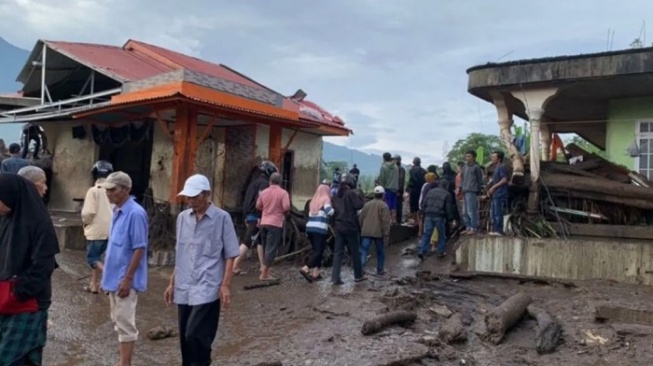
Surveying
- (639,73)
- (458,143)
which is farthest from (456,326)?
(458,143)

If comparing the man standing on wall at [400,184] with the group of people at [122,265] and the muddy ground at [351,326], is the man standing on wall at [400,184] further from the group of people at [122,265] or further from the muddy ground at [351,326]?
the group of people at [122,265]

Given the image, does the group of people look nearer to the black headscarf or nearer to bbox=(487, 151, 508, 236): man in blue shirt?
the black headscarf

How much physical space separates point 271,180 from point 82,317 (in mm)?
3685

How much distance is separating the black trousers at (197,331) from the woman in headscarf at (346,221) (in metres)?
5.00

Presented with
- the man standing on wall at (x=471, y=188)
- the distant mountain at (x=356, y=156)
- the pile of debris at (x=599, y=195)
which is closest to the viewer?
the pile of debris at (x=599, y=195)

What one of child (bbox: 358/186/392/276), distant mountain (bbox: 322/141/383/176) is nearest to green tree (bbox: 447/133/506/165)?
child (bbox: 358/186/392/276)

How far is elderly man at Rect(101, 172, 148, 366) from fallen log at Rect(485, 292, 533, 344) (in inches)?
180

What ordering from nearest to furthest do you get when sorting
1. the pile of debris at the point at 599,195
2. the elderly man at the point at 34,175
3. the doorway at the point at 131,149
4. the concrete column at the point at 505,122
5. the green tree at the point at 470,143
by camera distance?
the elderly man at the point at 34,175, the pile of debris at the point at 599,195, the concrete column at the point at 505,122, the doorway at the point at 131,149, the green tree at the point at 470,143

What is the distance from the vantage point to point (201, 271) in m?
4.63

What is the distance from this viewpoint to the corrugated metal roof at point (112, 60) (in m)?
13.4

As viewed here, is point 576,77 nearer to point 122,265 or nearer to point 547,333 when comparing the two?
point 547,333

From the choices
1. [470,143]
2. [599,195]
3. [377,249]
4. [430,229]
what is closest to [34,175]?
[377,249]

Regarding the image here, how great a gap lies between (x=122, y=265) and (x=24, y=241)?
3.88 feet

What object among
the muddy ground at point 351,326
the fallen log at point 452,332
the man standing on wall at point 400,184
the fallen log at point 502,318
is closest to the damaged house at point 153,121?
the man standing on wall at point 400,184
